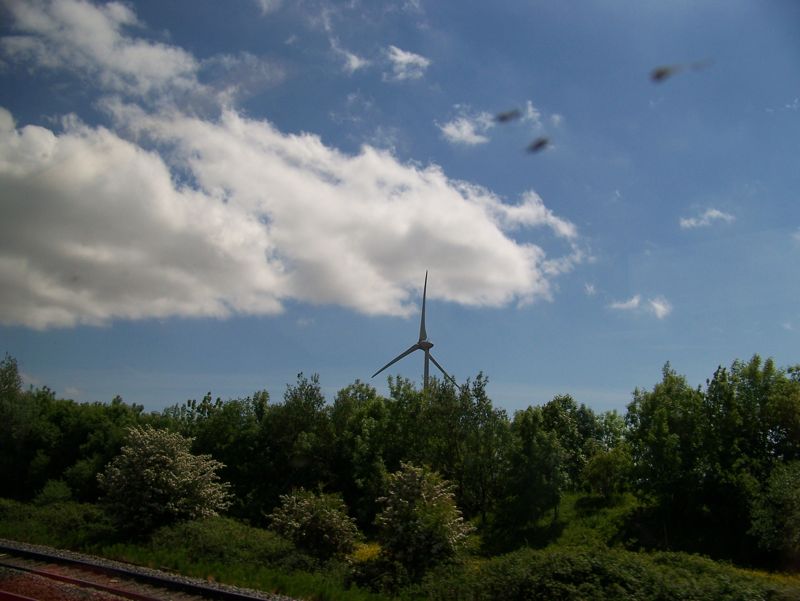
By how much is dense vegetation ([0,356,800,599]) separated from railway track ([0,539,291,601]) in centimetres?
166

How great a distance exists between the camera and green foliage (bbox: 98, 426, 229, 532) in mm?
26047

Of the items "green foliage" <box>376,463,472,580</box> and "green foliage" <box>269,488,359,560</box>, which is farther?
"green foliage" <box>269,488,359,560</box>

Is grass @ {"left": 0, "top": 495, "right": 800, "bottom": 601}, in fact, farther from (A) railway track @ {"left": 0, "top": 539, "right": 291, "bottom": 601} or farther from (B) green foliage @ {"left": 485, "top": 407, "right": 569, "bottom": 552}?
(B) green foliage @ {"left": 485, "top": 407, "right": 569, "bottom": 552}

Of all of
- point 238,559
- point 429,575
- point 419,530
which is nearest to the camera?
point 429,575

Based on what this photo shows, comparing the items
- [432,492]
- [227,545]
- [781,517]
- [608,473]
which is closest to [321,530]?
[227,545]

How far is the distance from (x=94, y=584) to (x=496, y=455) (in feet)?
79.0

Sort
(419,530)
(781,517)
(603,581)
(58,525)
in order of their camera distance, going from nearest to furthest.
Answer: (603,581)
(419,530)
(781,517)
(58,525)

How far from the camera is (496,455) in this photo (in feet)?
118

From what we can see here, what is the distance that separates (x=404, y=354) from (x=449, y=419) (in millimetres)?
13169

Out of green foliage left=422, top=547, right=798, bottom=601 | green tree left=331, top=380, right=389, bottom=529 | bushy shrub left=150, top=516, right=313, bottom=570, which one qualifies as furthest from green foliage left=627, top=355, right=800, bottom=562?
bushy shrub left=150, top=516, right=313, bottom=570

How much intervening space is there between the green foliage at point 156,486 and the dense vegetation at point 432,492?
102 mm

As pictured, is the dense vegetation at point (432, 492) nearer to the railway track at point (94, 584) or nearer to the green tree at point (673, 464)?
the green tree at point (673, 464)

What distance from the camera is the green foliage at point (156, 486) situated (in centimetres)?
2605

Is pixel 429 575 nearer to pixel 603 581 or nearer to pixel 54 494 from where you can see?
pixel 603 581
